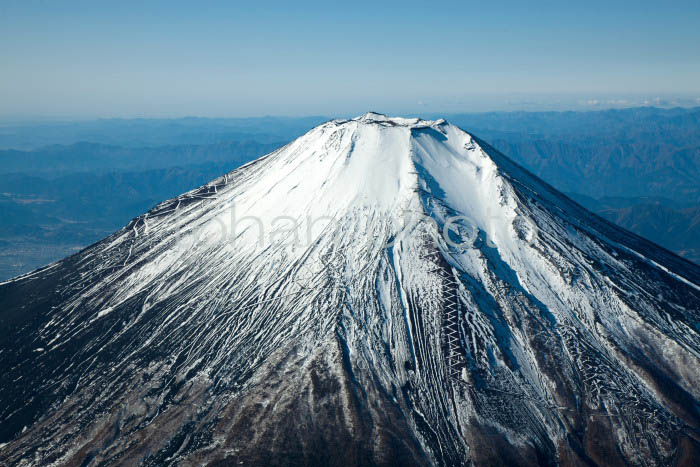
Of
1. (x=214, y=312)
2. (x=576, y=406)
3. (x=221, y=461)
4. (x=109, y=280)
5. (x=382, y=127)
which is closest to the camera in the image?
(x=221, y=461)

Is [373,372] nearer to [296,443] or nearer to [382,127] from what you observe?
[296,443]

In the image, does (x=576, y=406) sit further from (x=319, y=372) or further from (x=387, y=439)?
(x=319, y=372)

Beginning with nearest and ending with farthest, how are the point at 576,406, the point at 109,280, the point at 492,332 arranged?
the point at 576,406
the point at 492,332
the point at 109,280

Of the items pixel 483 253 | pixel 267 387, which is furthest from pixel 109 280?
pixel 483 253

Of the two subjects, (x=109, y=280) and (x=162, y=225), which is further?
(x=162, y=225)

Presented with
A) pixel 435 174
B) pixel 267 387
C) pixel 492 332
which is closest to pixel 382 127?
pixel 435 174

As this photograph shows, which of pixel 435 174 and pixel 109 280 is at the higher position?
pixel 435 174

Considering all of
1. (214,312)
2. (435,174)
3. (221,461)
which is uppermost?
(435,174)
